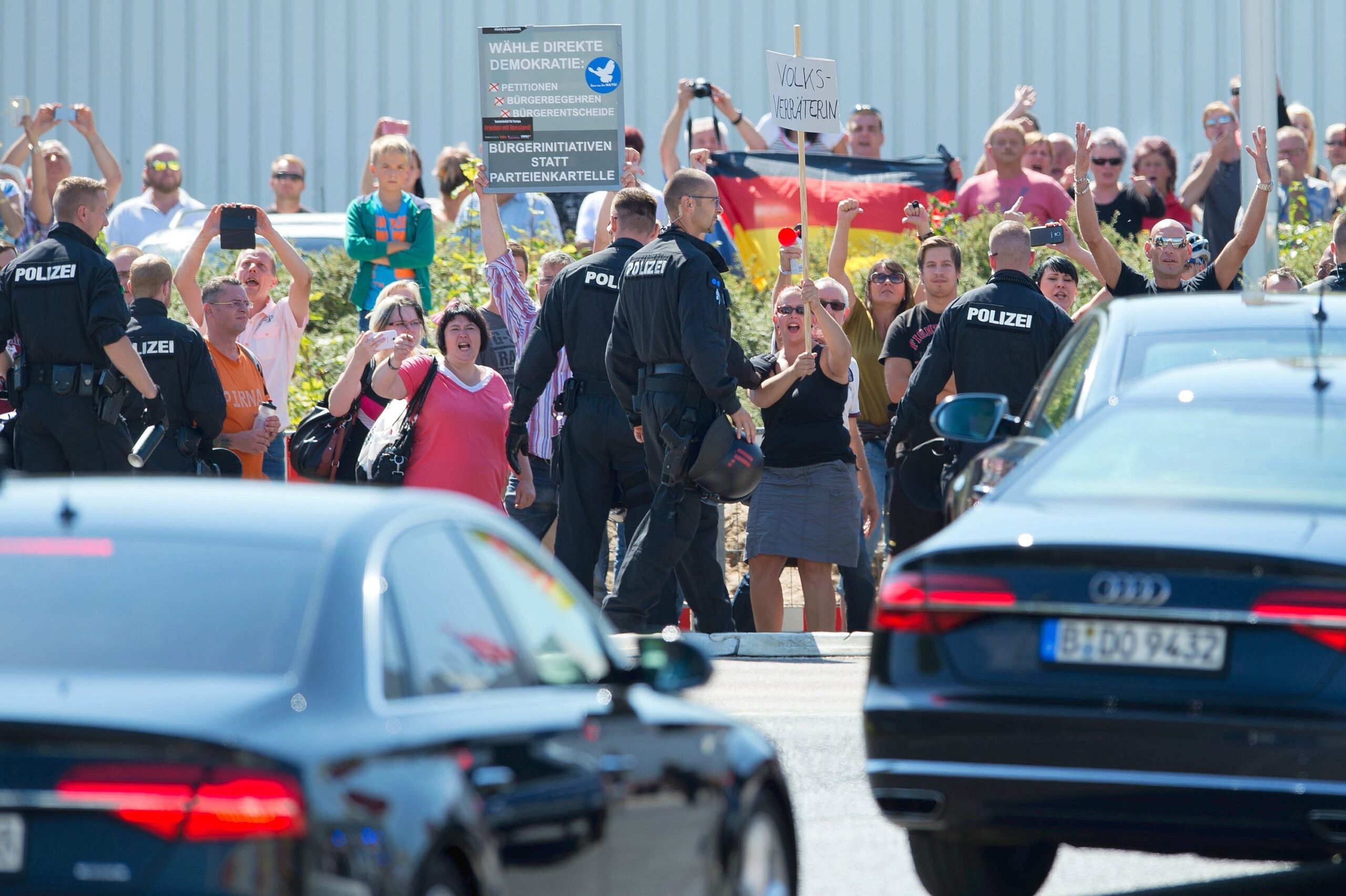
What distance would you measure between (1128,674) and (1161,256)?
685 cm

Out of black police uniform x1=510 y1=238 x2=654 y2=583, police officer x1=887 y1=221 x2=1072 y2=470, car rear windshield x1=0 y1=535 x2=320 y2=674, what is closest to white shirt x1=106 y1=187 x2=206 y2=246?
black police uniform x1=510 y1=238 x2=654 y2=583

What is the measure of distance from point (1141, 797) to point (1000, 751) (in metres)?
0.35

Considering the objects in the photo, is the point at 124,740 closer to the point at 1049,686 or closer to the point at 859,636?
the point at 1049,686

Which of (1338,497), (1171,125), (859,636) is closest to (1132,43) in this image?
(1171,125)

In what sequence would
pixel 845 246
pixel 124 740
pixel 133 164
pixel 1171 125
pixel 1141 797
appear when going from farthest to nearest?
pixel 133 164
pixel 1171 125
pixel 845 246
pixel 1141 797
pixel 124 740

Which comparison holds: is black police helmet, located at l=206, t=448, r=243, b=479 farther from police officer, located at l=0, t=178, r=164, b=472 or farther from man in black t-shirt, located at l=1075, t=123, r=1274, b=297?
man in black t-shirt, located at l=1075, t=123, r=1274, b=297

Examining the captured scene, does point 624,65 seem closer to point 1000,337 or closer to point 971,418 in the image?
point 1000,337

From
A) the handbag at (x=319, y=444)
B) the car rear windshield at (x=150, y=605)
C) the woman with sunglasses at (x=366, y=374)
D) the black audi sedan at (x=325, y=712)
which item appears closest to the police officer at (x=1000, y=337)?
the woman with sunglasses at (x=366, y=374)

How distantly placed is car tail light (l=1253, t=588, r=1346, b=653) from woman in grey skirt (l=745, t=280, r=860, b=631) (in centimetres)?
593

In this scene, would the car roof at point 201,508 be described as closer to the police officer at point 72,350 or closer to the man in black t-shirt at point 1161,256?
the police officer at point 72,350

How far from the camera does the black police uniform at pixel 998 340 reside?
35.0 ft

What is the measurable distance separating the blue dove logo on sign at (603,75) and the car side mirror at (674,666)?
8960 millimetres

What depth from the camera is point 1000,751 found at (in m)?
5.54

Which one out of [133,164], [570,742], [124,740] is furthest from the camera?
[133,164]
